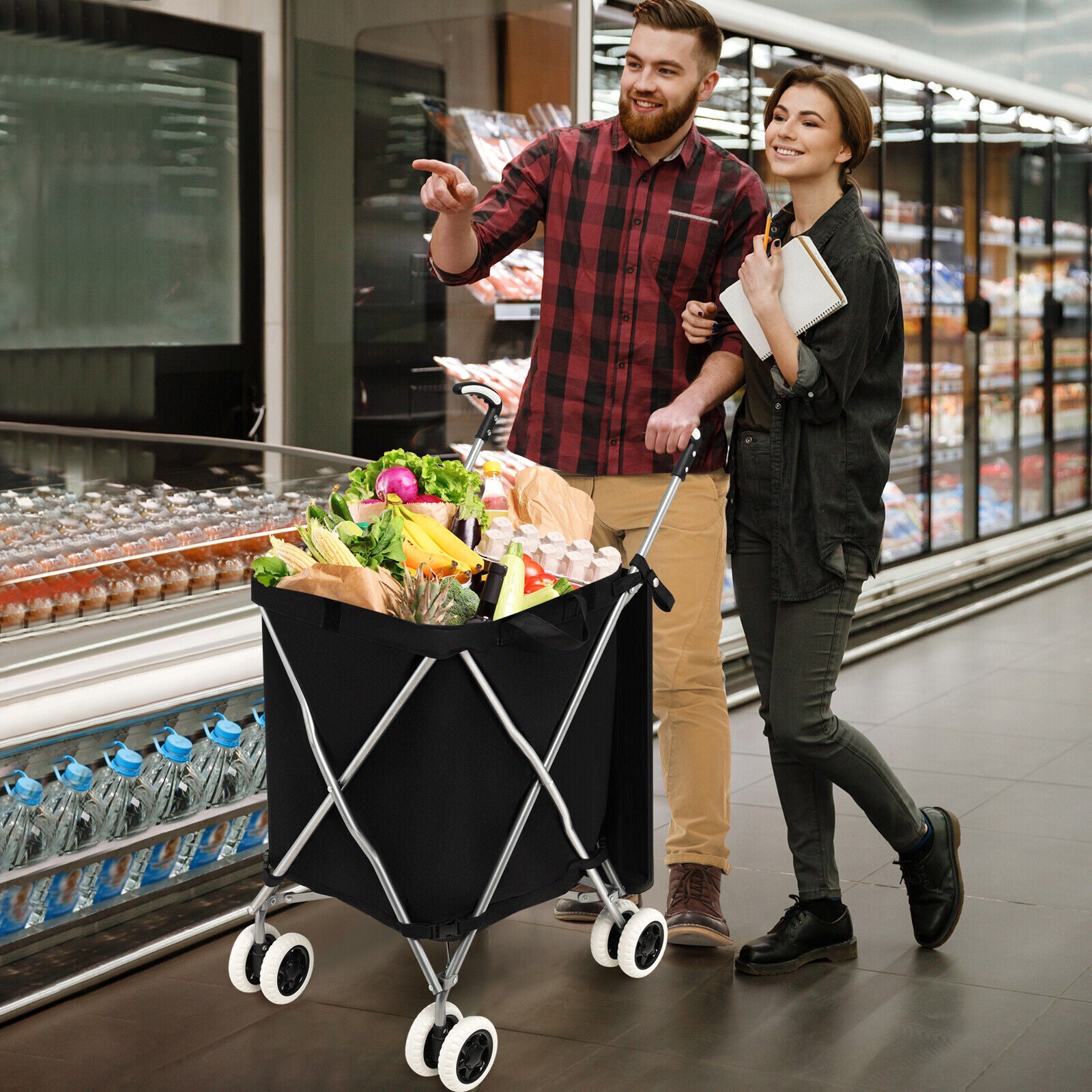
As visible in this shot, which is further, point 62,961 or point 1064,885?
point 1064,885

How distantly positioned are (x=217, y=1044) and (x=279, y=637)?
0.79m

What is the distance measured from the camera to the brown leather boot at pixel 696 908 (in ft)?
9.87

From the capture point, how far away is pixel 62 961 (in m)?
2.88

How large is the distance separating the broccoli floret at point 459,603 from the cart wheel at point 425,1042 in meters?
0.62

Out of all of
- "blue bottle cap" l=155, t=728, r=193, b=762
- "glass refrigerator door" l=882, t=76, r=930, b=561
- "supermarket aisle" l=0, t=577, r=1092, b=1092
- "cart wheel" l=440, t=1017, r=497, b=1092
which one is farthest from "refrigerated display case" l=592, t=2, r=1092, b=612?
"cart wheel" l=440, t=1017, r=497, b=1092

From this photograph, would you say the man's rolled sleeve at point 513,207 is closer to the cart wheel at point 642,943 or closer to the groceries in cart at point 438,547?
the groceries in cart at point 438,547

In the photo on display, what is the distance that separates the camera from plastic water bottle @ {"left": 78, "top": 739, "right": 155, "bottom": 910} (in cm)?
296

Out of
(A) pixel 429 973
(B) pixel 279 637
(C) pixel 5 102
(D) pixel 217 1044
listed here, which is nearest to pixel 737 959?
(A) pixel 429 973

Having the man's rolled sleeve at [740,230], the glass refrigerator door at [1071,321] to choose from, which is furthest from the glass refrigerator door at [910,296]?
the man's rolled sleeve at [740,230]

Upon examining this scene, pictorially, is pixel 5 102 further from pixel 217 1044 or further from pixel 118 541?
pixel 217 1044

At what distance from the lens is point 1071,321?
29.6 feet

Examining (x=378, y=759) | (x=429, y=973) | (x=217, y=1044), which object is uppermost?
(x=378, y=759)

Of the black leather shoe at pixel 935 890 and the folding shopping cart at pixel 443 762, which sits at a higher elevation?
the folding shopping cart at pixel 443 762

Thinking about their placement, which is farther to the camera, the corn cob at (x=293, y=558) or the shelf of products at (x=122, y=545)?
the shelf of products at (x=122, y=545)
